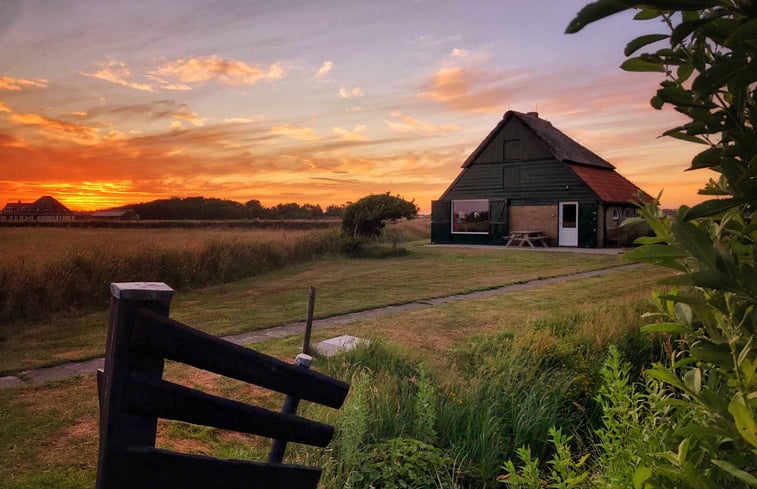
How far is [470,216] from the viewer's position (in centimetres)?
3005

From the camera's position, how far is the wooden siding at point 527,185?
86.2ft

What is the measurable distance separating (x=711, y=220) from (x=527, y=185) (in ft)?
90.8

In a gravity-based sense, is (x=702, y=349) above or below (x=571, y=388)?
above

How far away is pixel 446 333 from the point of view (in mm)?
8188

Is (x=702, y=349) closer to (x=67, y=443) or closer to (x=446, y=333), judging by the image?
(x=67, y=443)

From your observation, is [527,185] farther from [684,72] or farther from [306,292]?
[684,72]

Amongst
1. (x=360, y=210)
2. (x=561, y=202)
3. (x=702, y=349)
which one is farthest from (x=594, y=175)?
(x=702, y=349)

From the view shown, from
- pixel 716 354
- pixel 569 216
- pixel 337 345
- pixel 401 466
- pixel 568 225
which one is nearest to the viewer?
pixel 716 354


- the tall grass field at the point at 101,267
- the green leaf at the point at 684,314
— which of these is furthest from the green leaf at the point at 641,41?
the tall grass field at the point at 101,267

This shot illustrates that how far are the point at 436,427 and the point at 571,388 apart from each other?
5.93 ft

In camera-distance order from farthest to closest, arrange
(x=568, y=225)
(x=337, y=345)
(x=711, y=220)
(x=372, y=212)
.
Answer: (x=568, y=225) < (x=372, y=212) < (x=337, y=345) < (x=711, y=220)

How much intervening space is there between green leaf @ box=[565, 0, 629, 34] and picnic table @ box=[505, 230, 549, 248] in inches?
1028

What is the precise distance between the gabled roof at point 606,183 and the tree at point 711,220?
2566cm

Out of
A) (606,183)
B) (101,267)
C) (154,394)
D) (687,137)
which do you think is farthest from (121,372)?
(606,183)
